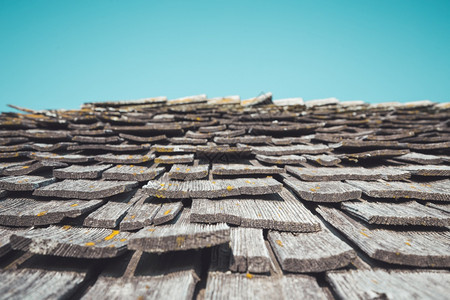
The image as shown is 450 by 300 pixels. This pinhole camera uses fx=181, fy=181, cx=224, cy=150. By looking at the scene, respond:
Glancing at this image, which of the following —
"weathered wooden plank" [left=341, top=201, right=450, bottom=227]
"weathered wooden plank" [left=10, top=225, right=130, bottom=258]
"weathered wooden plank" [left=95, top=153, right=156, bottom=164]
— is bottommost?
"weathered wooden plank" [left=10, top=225, right=130, bottom=258]

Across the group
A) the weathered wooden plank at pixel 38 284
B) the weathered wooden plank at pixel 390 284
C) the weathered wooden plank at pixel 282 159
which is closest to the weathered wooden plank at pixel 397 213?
the weathered wooden plank at pixel 390 284

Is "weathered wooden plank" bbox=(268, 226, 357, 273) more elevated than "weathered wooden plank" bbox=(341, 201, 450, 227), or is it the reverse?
"weathered wooden plank" bbox=(341, 201, 450, 227)

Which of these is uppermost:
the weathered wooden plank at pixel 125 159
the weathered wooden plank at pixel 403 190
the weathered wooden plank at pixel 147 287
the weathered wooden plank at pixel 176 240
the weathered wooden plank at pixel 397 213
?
the weathered wooden plank at pixel 125 159

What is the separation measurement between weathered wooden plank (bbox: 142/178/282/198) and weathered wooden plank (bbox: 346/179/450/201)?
2.89 ft

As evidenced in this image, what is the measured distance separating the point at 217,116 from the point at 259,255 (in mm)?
3064

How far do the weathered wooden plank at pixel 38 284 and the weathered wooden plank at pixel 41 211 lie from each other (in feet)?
1.30

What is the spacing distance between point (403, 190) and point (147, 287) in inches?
87.0

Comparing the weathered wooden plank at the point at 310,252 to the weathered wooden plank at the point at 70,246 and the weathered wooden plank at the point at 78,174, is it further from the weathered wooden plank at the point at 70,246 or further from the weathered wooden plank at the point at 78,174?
the weathered wooden plank at the point at 78,174

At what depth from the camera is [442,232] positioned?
4.63 ft

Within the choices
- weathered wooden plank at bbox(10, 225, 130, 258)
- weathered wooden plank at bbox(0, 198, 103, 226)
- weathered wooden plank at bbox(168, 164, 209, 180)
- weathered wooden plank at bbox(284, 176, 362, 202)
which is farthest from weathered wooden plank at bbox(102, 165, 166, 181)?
weathered wooden plank at bbox(284, 176, 362, 202)

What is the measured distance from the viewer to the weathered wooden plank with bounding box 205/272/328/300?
946 millimetres

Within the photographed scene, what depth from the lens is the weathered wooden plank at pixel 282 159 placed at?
2.21 metres

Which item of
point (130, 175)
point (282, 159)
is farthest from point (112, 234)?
point (282, 159)

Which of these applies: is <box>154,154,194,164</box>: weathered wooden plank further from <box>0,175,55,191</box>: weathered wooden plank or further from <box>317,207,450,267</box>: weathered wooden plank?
<box>317,207,450,267</box>: weathered wooden plank
